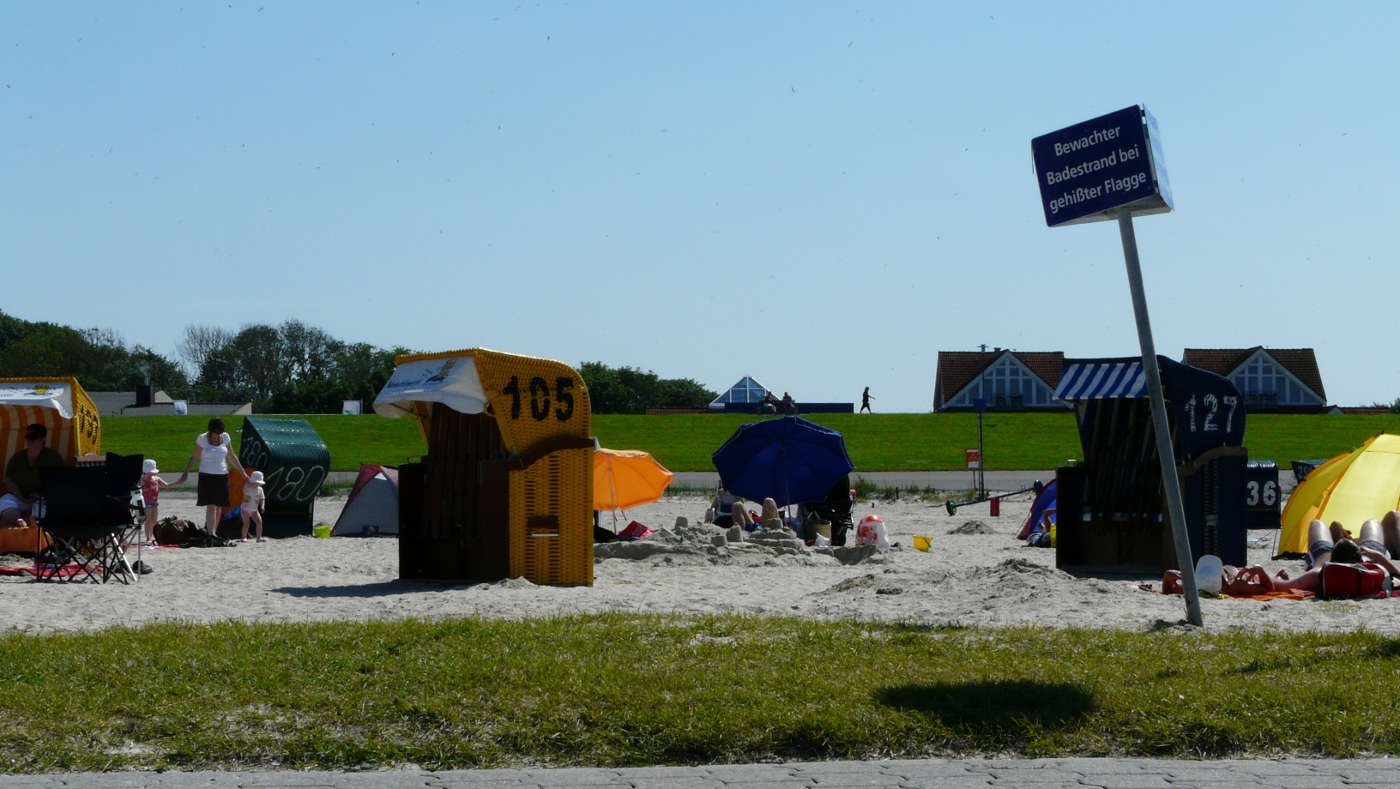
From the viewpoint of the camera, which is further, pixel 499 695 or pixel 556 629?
pixel 556 629

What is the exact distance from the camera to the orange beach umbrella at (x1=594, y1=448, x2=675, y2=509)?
64.4ft

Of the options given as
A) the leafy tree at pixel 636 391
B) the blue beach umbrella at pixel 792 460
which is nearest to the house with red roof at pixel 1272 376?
the leafy tree at pixel 636 391

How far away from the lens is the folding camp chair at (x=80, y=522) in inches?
497

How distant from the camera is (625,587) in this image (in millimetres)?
12922

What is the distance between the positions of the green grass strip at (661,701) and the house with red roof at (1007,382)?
7508cm

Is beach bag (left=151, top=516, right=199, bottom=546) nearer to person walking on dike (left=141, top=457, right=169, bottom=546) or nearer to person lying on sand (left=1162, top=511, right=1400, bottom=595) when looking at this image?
person walking on dike (left=141, top=457, right=169, bottom=546)

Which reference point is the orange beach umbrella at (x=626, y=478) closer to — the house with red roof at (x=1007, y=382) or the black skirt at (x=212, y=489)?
the black skirt at (x=212, y=489)

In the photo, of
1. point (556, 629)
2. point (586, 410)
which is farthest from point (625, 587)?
point (556, 629)

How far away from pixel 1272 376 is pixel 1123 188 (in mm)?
78503

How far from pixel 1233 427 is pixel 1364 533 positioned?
223 cm

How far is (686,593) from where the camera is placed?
1223 centimetres

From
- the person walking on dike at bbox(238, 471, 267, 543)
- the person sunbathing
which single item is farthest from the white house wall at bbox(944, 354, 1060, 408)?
the person sunbathing

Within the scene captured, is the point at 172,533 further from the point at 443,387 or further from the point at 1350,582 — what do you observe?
the point at 1350,582

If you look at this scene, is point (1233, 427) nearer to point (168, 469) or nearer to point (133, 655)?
point (133, 655)
